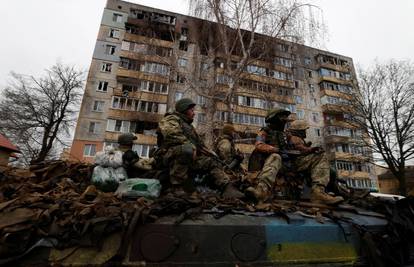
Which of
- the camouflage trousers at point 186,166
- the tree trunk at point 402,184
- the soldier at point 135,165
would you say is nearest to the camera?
the camouflage trousers at point 186,166

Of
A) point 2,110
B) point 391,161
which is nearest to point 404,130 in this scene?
point 391,161

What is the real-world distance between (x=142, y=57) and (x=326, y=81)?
29.3 metres

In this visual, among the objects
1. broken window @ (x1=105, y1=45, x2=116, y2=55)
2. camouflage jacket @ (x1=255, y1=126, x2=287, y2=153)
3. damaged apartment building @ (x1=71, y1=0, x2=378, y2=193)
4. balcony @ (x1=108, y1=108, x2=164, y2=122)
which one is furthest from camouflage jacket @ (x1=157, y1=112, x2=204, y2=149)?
broken window @ (x1=105, y1=45, x2=116, y2=55)

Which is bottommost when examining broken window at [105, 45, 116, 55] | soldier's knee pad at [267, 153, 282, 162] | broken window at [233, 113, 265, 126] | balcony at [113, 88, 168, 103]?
soldier's knee pad at [267, 153, 282, 162]

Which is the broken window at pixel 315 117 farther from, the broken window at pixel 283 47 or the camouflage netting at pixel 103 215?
the camouflage netting at pixel 103 215

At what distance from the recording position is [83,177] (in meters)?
3.36

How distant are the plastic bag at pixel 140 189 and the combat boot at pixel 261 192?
3.38ft

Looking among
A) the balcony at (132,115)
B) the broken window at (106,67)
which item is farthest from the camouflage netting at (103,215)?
the broken window at (106,67)

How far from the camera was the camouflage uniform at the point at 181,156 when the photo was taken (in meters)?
2.82

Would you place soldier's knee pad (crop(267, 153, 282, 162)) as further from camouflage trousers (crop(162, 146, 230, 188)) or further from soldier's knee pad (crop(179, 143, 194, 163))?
soldier's knee pad (crop(179, 143, 194, 163))

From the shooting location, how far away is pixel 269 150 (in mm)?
3258

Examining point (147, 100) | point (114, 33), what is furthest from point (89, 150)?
point (114, 33)

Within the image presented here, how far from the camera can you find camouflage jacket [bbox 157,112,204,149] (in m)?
3.04

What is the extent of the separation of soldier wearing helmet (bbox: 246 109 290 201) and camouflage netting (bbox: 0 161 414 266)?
18.2 inches
